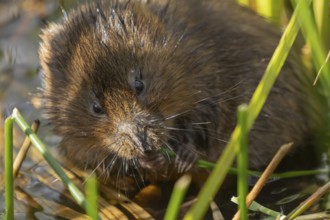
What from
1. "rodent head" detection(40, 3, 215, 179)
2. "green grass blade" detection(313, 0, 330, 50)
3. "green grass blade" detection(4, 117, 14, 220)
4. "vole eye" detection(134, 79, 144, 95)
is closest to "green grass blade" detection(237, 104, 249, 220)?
"green grass blade" detection(4, 117, 14, 220)

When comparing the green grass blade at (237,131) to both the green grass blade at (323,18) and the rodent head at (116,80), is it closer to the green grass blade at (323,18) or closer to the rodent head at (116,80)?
the rodent head at (116,80)

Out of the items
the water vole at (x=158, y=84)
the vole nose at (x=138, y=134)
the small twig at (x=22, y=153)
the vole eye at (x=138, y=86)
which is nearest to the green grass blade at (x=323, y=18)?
the water vole at (x=158, y=84)

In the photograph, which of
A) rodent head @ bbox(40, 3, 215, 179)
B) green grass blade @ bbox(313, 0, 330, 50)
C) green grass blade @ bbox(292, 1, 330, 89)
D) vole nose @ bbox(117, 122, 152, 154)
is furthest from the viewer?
green grass blade @ bbox(313, 0, 330, 50)

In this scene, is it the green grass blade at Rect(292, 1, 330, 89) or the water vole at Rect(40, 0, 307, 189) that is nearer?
the green grass blade at Rect(292, 1, 330, 89)

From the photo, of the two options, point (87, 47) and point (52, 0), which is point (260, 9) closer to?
point (87, 47)

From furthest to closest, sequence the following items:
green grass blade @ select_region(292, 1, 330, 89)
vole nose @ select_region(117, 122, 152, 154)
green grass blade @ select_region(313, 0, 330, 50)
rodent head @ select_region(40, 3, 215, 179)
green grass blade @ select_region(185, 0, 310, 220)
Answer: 1. green grass blade @ select_region(313, 0, 330, 50)
2. rodent head @ select_region(40, 3, 215, 179)
3. vole nose @ select_region(117, 122, 152, 154)
4. green grass blade @ select_region(292, 1, 330, 89)
5. green grass blade @ select_region(185, 0, 310, 220)

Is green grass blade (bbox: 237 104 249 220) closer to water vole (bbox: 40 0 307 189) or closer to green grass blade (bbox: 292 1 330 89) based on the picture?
green grass blade (bbox: 292 1 330 89)

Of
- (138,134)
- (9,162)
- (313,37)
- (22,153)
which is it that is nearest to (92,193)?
(9,162)
